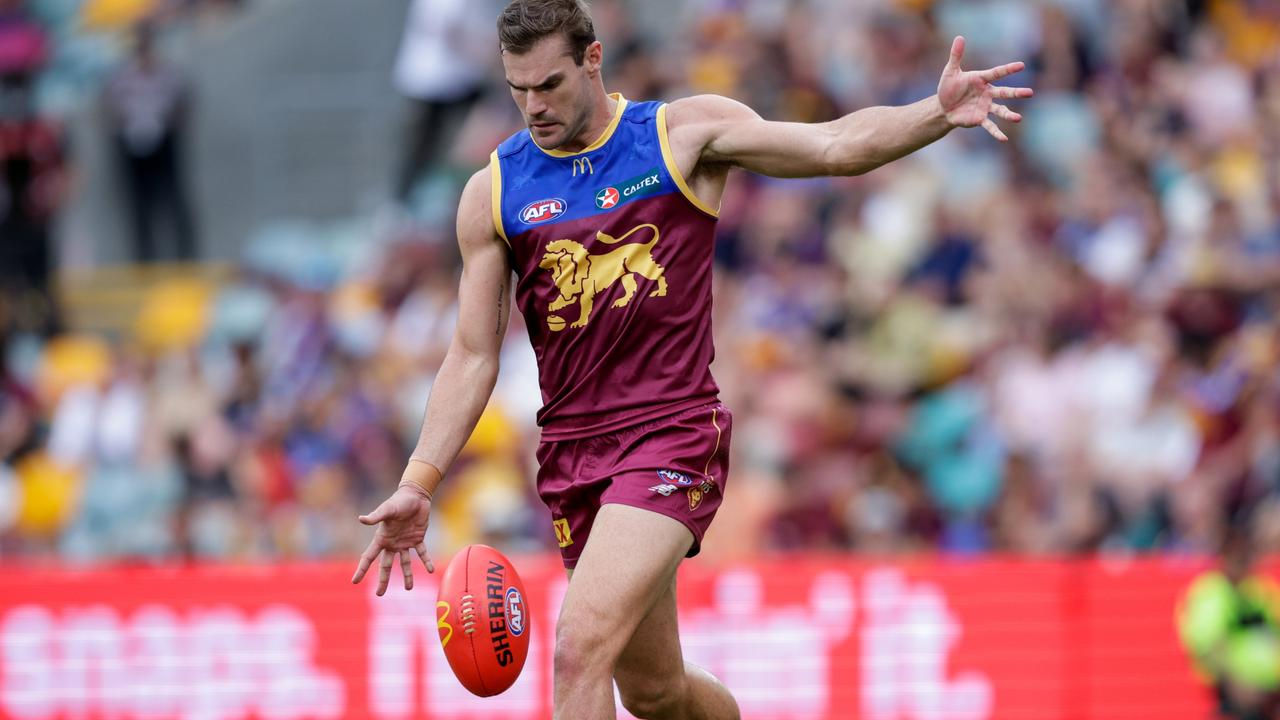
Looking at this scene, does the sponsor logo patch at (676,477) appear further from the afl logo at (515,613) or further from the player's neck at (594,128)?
the player's neck at (594,128)

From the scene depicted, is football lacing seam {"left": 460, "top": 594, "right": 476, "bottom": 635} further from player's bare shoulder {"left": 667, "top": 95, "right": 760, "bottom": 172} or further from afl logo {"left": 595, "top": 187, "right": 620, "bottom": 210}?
player's bare shoulder {"left": 667, "top": 95, "right": 760, "bottom": 172}

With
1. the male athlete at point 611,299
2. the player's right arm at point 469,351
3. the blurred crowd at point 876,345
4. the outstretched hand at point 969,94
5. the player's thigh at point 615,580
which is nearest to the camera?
the outstretched hand at point 969,94

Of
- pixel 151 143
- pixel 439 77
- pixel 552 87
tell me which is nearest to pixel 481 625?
pixel 552 87

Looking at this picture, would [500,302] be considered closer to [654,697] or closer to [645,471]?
[645,471]

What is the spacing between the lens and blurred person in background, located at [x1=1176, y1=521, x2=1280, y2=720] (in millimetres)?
10125

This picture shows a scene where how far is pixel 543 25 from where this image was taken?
6.36 metres

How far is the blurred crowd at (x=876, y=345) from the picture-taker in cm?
1221

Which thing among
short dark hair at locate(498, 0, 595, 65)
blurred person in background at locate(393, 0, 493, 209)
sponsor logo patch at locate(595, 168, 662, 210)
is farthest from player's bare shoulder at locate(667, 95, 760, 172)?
blurred person in background at locate(393, 0, 493, 209)

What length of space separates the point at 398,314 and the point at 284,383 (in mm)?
1113

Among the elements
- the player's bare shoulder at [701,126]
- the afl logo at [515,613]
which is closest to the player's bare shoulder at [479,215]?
the player's bare shoulder at [701,126]

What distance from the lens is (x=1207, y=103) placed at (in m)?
13.6

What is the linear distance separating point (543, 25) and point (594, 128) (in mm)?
411

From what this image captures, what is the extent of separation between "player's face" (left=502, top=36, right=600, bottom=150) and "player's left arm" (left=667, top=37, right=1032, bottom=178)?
0.32 meters

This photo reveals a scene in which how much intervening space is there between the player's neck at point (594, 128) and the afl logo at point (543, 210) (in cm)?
20
